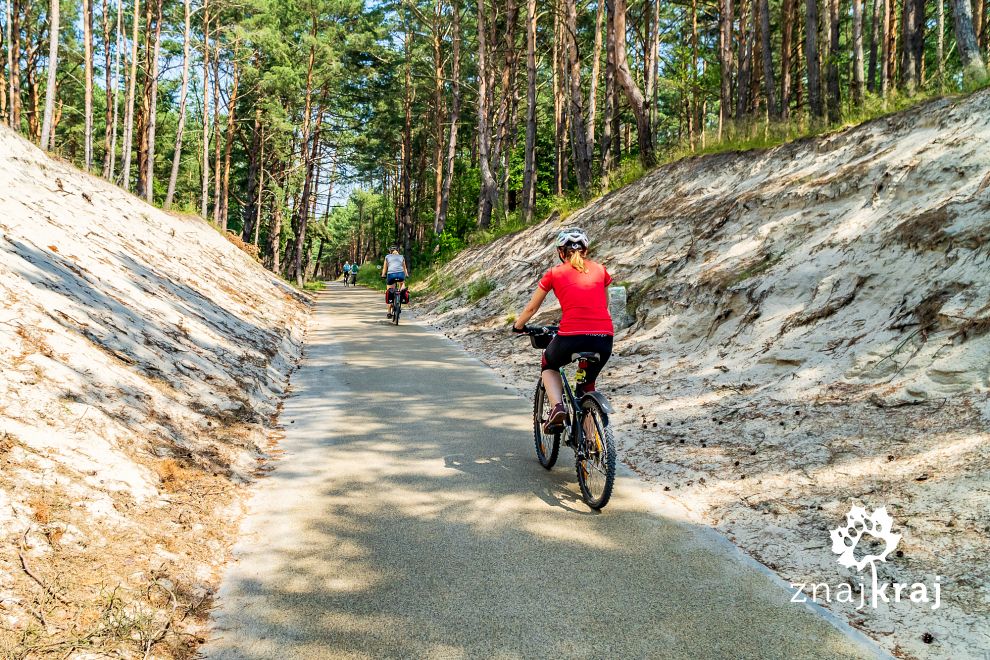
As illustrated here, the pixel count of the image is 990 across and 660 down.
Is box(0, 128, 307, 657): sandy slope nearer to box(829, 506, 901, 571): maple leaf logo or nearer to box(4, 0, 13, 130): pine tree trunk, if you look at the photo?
box(829, 506, 901, 571): maple leaf logo

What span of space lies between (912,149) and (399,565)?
1028 cm

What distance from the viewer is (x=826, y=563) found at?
13.3ft

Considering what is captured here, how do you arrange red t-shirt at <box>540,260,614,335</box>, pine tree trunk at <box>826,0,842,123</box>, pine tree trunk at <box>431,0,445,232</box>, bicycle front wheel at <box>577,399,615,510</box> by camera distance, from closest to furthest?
1. bicycle front wheel at <box>577,399,615,510</box>
2. red t-shirt at <box>540,260,614,335</box>
3. pine tree trunk at <box>826,0,842,123</box>
4. pine tree trunk at <box>431,0,445,232</box>

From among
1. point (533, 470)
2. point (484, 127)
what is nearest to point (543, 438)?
point (533, 470)

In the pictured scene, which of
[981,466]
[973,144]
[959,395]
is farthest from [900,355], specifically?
[973,144]

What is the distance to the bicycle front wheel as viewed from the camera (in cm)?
495

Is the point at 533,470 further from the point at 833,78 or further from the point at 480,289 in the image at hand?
the point at 833,78

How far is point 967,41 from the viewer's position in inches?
449

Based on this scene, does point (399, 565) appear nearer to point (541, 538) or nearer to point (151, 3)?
point (541, 538)

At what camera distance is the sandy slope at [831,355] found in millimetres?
4230

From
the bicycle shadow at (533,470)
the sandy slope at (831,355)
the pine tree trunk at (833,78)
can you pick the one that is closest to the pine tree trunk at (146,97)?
the sandy slope at (831,355)

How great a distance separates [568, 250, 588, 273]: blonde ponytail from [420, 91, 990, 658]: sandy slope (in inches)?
77.2

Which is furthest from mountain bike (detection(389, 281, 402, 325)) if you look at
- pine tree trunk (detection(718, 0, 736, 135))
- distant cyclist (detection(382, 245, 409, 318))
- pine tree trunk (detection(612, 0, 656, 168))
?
pine tree trunk (detection(718, 0, 736, 135))

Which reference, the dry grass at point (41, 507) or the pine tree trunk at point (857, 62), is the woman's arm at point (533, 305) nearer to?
the dry grass at point (41, 507)
